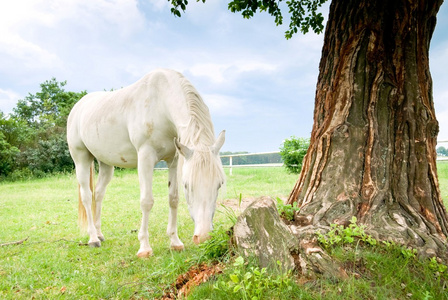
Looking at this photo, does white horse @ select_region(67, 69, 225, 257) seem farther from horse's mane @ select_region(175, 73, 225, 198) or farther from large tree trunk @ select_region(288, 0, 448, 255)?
large tree trunk @ select_region(288, 0, 448, 255)

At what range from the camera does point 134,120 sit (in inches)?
165

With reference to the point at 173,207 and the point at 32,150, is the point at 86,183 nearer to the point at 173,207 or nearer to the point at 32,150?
the point at 173,207

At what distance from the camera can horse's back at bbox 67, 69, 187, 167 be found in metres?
4.01

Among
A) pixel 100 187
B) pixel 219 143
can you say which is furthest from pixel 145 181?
pixel 100 187

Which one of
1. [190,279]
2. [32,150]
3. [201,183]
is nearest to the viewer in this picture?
[190,279]

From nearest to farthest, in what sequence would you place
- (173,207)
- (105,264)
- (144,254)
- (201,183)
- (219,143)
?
(201,183) < (219,143) < (105,264) < (144,254) < (173,207)

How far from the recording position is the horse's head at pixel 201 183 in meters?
2.98

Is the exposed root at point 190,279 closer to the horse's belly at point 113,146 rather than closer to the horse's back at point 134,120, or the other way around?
the horse's back at point 134,120

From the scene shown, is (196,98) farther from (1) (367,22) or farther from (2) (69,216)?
(2) (69,216)

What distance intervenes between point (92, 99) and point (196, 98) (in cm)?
284

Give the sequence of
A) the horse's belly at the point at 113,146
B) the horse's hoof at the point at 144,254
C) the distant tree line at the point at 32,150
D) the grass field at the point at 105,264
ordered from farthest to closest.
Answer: the distant tree line at the point at 32,150 < the horse's belly at the point at 113,146 < the horse's hoof at the point at 144,254 < the grass field at the point at 105,264

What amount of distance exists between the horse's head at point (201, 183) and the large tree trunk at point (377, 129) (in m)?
0.84

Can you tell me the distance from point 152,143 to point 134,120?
17.1 inches

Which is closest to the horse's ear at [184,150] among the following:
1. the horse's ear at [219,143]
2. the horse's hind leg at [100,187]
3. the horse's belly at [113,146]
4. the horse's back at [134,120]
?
Result: the horse's ear at [219,143]
